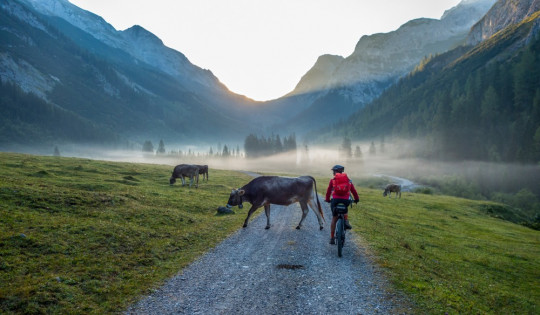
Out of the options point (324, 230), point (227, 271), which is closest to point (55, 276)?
point (227, 271)

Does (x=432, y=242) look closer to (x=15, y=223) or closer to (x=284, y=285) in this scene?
(x=284, y=285)

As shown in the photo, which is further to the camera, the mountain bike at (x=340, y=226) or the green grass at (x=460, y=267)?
the mountain bike at (x=340, y=226)

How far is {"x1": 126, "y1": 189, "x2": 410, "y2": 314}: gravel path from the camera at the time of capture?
887 centimetres

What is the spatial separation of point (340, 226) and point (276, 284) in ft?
16.2

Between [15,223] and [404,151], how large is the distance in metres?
204

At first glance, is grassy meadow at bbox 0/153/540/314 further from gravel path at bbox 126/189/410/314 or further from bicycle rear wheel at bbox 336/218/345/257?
bicycle rear wheel at bbox 336/218/345/257

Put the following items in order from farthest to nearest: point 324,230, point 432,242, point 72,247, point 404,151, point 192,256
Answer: point 404,151, point 432,242, point 324,230, point 192,256, point 72,247

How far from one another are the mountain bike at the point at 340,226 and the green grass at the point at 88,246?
7050mm

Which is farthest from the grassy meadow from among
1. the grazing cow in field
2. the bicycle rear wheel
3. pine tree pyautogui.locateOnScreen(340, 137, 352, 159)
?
pine tree pyautogui.locateOnScreen(340, 137, 352, 159)

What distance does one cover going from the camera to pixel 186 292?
9.97 m

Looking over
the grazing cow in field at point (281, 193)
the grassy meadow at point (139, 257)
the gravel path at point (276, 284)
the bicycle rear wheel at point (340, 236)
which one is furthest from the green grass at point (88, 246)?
the bicycle rear wheel at point (340, 236)

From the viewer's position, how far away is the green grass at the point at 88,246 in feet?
29.5

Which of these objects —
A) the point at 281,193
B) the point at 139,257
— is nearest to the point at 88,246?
the point at 139,257

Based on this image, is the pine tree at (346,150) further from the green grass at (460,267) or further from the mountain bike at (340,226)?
the mountain bike at (340,226)
